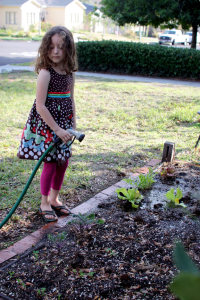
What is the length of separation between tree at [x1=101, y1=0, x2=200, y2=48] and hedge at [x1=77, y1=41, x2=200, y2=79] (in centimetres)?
162

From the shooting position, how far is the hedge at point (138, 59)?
12.2 metres

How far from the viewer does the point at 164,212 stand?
9.77ft

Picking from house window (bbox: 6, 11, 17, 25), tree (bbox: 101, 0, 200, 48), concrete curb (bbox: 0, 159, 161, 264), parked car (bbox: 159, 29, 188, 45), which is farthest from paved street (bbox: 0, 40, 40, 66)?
house window (bbox: 6, 11, 17, 25)

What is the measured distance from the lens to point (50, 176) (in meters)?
2.89

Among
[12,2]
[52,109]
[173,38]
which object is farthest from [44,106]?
[12,2]

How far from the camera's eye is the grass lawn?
382cm

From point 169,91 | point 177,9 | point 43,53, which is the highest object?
point 177,9

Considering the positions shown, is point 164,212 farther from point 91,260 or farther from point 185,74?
point 185,74

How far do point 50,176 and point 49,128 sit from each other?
426 mm

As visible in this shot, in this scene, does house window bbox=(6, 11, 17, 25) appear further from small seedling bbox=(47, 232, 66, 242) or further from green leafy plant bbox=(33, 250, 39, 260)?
green leafy plant bbox=(33, 250, 39, 260)

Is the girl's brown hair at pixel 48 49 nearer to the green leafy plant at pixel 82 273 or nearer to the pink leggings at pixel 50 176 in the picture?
the pink leggings at pixel 50 176

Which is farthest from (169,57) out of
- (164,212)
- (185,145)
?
(164,212)

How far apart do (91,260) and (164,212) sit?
0.93m

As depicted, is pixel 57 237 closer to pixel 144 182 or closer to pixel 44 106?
pixel 44 106
